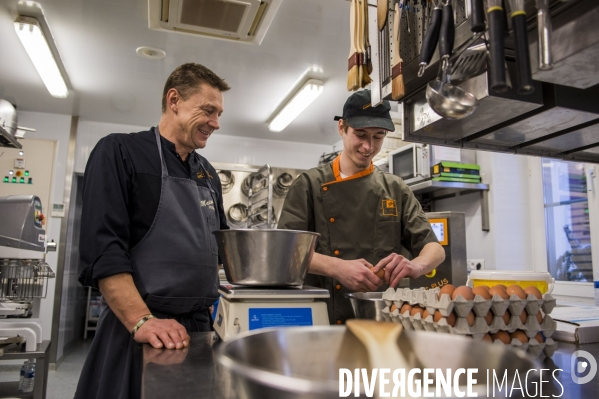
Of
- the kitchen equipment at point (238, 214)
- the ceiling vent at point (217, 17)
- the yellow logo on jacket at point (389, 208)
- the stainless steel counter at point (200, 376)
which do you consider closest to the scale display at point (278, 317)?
the stainless steel counter at point (200, 376)

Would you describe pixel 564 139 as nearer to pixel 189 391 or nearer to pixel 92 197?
pixel 189 391

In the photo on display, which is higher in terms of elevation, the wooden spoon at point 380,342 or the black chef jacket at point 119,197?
the black chef jacket at point 119,197

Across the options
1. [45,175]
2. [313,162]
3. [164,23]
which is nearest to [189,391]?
[164,23]

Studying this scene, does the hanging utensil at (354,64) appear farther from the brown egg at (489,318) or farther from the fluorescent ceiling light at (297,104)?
the fluorescent ceiling light at (297,104)

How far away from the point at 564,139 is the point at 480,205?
2777mm

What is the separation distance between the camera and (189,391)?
0.78 m

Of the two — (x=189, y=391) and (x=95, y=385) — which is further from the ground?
(x=189, y=391)

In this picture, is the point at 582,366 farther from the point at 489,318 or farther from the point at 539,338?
the point at 489,318

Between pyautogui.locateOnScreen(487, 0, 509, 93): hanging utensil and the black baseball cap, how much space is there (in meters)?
1.01

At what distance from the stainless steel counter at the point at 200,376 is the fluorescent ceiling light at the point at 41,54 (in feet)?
10.0

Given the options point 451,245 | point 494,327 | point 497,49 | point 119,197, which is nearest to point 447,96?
point 497,49

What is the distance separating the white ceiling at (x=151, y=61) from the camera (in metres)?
3.12

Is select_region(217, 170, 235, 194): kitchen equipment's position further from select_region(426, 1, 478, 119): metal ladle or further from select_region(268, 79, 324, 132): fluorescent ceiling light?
select_region(426, 1, 478, 119): metal ladle

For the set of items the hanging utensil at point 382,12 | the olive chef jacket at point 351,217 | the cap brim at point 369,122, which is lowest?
the olive chef jacket at point 351,217
